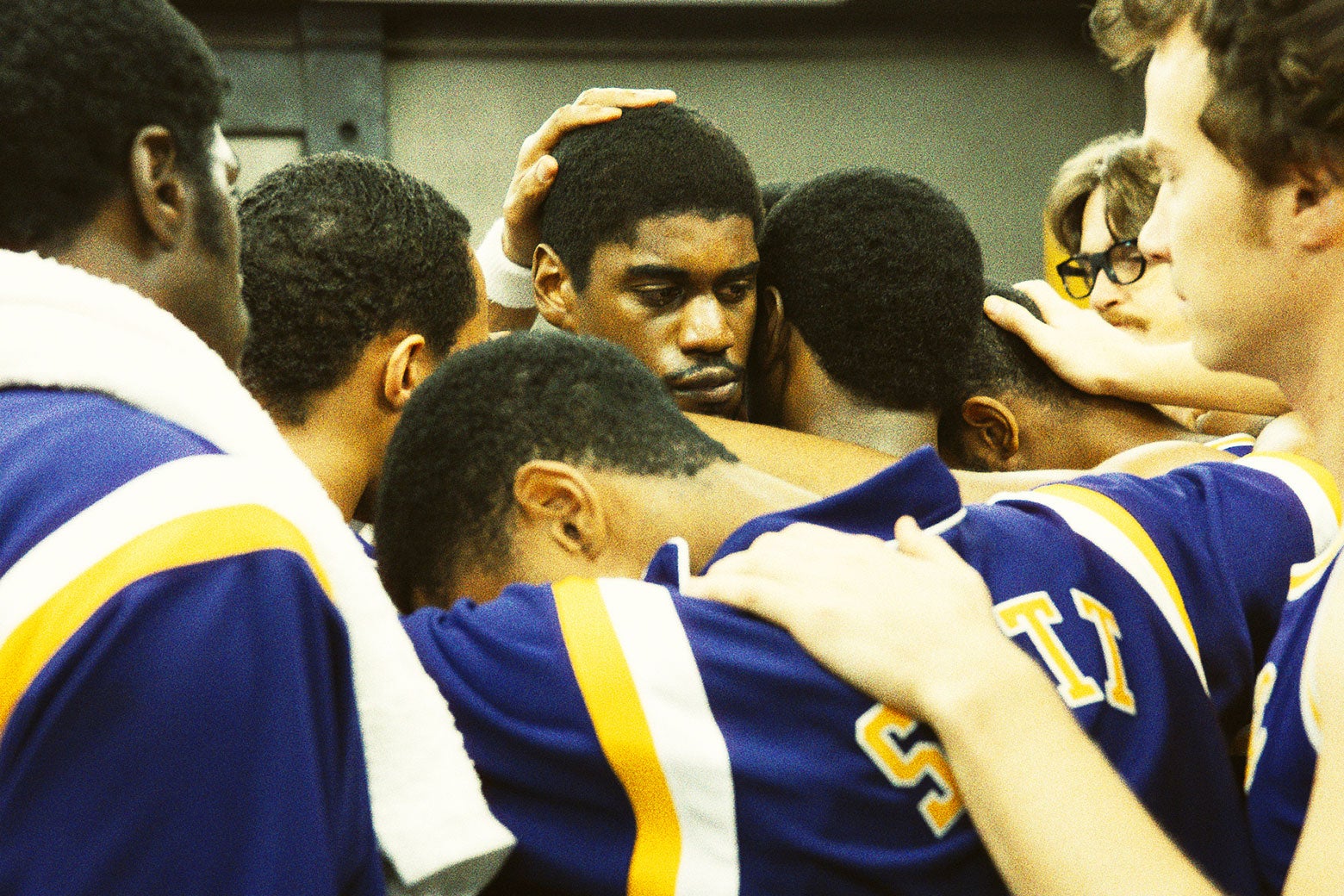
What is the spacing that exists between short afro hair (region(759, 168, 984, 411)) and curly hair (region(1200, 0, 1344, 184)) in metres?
0.89

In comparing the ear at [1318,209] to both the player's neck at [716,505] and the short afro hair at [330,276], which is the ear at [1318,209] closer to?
the player's neck at [716,505]

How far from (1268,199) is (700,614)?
0.64 metres

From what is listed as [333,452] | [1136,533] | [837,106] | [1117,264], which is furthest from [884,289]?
[837,106]

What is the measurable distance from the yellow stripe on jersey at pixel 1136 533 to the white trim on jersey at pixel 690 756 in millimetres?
541

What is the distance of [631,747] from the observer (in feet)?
3.52

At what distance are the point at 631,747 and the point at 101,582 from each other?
0.44 meters

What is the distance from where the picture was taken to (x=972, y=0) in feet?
24.2

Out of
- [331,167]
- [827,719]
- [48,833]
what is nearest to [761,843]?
[827,719]

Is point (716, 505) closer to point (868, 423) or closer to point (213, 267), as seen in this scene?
point (213, 267)

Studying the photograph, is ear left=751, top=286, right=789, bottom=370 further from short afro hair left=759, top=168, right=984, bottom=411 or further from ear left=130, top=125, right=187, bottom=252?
ear left=130, top=125, right=187, bottom=252

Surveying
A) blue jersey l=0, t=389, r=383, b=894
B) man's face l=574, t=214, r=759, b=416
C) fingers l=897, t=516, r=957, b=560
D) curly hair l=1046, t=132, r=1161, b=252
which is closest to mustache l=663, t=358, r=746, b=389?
man's face l=574, t=214, r=759, b=416

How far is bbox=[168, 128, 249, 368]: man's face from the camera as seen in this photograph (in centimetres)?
109

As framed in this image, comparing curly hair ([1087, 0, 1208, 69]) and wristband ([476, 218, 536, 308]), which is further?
wristband ([476, 218, 536, 308])

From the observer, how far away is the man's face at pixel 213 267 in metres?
1.09
